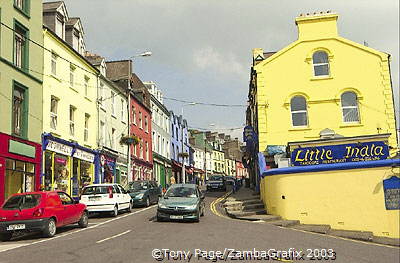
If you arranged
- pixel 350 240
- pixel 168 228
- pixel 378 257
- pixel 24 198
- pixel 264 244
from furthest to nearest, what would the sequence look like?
pixel 168 228 → pixel 24 198 → pixel 350 240 → pixel 264 244 → pixel 378 257

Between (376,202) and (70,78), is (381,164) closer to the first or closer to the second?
(376,202)

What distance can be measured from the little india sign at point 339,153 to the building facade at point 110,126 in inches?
566

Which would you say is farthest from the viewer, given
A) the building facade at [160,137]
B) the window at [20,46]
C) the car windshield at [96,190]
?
the building facade at [160,137]

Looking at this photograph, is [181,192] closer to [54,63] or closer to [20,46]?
[20,46]

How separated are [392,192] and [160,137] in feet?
120

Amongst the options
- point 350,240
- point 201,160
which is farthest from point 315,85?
point 201,160

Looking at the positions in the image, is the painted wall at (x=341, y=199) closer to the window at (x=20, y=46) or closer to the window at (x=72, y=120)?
the window at (x=20, y=46)

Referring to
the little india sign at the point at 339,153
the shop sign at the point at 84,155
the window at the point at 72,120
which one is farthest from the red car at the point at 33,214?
the window at the point at 72,120

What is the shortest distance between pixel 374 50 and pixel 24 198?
2107 centimetres

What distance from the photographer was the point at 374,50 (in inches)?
969

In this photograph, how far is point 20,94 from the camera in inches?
835

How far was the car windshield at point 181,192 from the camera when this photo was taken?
1753 centimetres

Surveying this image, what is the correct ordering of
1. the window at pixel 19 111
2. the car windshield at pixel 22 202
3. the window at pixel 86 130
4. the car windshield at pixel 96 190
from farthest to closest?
the window at pixel 86 130, the window at pixel 19 111, the car windshield at pixel 96 190, the car windshield at pixel 22 202

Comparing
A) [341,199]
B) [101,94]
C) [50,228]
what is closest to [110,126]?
[101,94]
